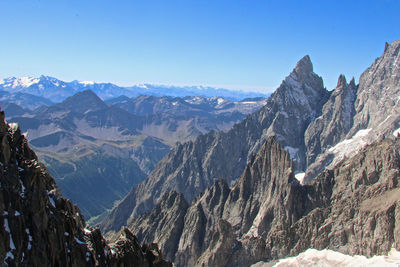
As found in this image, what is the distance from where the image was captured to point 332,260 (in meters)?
102

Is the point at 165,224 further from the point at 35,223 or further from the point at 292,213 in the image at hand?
the point at 35,223

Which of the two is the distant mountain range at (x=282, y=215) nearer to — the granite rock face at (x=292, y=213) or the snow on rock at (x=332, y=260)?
the granite rock face at (x=292, y=213)

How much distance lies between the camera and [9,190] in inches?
1382

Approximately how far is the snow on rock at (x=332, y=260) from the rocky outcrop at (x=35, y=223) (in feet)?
241

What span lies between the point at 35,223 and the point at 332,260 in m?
88.5

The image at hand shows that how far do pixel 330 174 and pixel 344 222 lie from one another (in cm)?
2765

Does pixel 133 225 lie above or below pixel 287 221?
below

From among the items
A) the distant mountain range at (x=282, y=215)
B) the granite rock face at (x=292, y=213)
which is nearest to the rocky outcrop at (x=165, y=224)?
the distant mountain range at (x=282, y=215)

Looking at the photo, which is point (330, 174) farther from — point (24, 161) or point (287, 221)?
point (24, 161)

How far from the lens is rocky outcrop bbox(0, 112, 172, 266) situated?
33625mm

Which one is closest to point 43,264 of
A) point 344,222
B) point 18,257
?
point 18,257

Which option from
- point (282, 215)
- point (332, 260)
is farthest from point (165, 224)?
point (332, 260)

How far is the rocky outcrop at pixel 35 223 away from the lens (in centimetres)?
3362

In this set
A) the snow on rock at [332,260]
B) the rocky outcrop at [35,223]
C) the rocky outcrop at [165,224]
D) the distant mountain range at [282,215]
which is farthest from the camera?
the rocky outcrop at [165,224]
